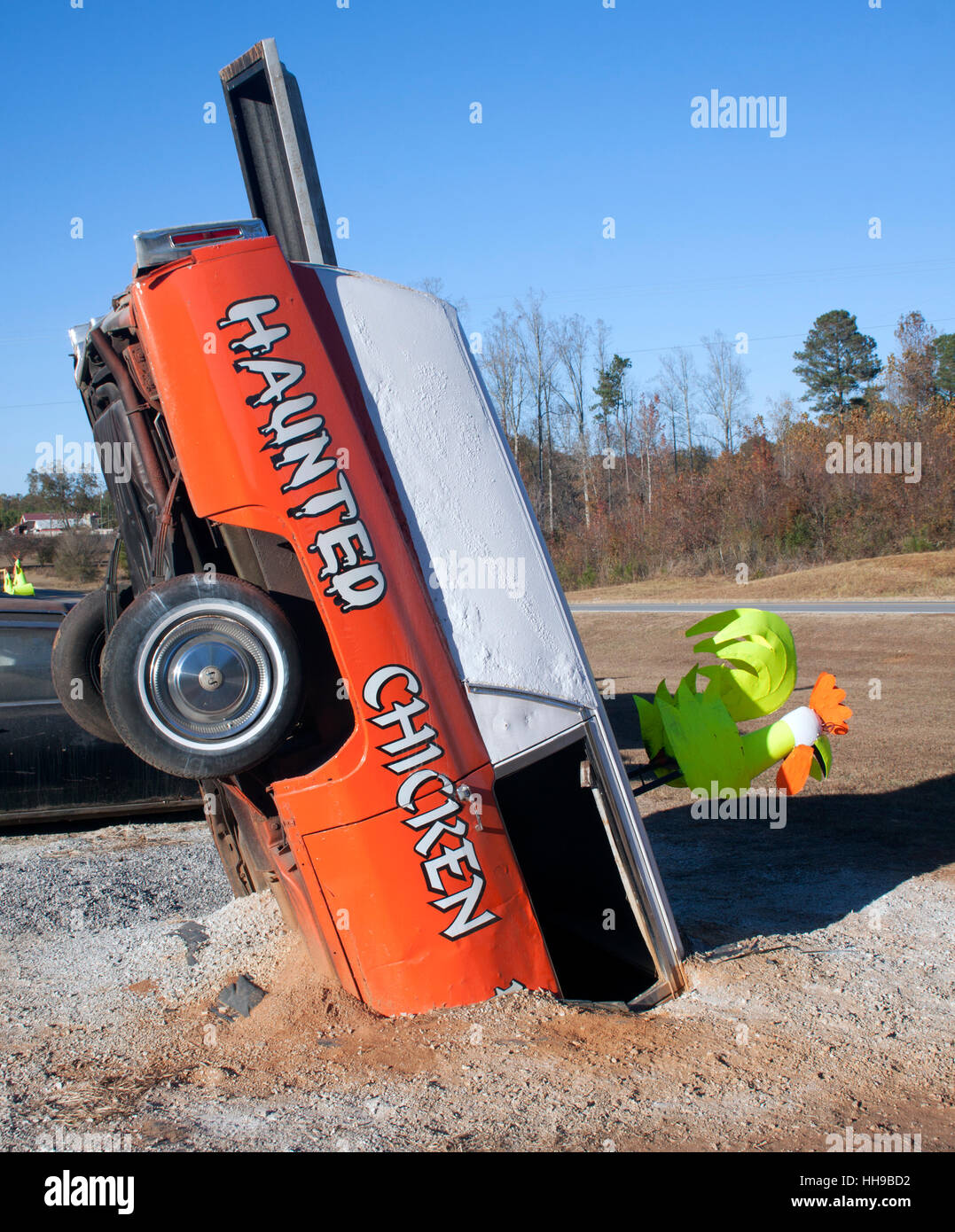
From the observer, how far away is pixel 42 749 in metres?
6.78

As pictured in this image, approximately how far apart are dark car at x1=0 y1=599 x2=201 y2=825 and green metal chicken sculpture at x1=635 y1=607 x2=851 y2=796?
3918 millimetres

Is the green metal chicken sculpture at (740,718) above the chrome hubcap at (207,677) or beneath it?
beneath

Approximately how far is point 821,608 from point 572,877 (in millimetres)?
19678

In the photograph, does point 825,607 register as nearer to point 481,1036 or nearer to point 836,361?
point 481,1036

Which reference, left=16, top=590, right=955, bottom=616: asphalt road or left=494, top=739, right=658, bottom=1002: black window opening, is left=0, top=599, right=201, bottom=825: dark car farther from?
left=16, top=590, right=955, bottom=616: asphalt road

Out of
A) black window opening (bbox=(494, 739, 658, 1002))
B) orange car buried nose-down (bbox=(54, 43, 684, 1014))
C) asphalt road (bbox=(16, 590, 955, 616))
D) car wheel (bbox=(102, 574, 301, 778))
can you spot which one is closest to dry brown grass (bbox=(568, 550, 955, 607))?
asphalt road (bbox=(16, 590, 955, 616))

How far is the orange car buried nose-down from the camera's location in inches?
139

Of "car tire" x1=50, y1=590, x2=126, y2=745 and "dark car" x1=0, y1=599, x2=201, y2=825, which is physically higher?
"car tire" x1=50, y1=590, x2=126, y2=745

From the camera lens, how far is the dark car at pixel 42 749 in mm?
6762

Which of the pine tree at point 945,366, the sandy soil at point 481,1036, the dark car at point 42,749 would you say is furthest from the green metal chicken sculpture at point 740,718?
the pine tree at point 945,366

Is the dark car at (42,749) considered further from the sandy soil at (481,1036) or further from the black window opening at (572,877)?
the black window opening at (572,877)

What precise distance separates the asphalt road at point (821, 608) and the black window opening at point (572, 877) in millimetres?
14898

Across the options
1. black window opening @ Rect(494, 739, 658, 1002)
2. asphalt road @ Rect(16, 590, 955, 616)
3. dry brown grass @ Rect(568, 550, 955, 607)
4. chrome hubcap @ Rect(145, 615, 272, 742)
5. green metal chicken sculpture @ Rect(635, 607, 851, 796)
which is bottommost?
dry brown grass @ Rect(568, 550, 955, 607)

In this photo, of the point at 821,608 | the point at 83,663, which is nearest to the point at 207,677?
the point at 83,663
